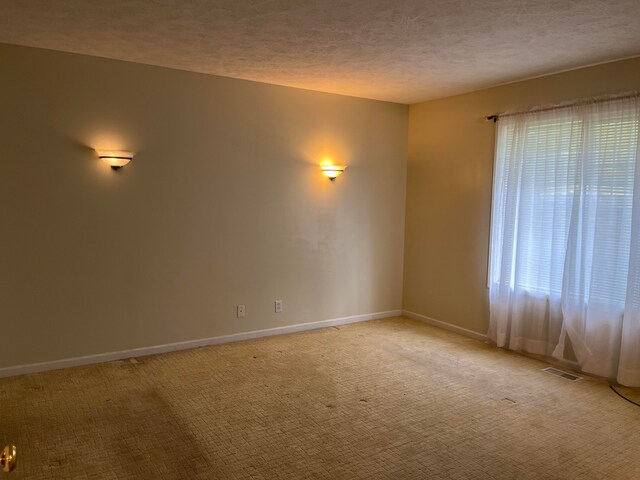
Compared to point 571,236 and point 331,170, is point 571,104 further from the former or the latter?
point 331,170

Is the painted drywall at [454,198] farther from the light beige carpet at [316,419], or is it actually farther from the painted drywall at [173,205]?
the light beige carpet at [316,419]

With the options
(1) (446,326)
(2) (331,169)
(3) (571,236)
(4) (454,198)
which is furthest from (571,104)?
(1) (446,326)

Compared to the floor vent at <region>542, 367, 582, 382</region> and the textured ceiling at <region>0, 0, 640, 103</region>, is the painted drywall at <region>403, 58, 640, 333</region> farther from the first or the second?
the floor vent at <region>542, 367, 582, 382</region>

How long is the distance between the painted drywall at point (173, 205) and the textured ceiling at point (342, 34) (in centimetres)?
36

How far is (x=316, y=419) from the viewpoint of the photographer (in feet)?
10.2

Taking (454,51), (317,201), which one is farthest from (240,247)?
(454,51)

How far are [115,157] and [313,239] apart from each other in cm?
215

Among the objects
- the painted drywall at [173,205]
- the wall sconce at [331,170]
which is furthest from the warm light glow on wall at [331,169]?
the painted drywall at [173,205]

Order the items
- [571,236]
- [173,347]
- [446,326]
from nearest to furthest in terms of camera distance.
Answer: [571,236]
[173,347]
[446,326]

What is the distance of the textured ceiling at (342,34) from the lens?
2.73 meters

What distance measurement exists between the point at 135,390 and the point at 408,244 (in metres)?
3.53

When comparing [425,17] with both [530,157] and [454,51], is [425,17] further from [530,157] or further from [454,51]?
[530,157]

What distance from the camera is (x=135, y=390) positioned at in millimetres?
3508

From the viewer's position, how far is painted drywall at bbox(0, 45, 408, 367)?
3.71 metres
